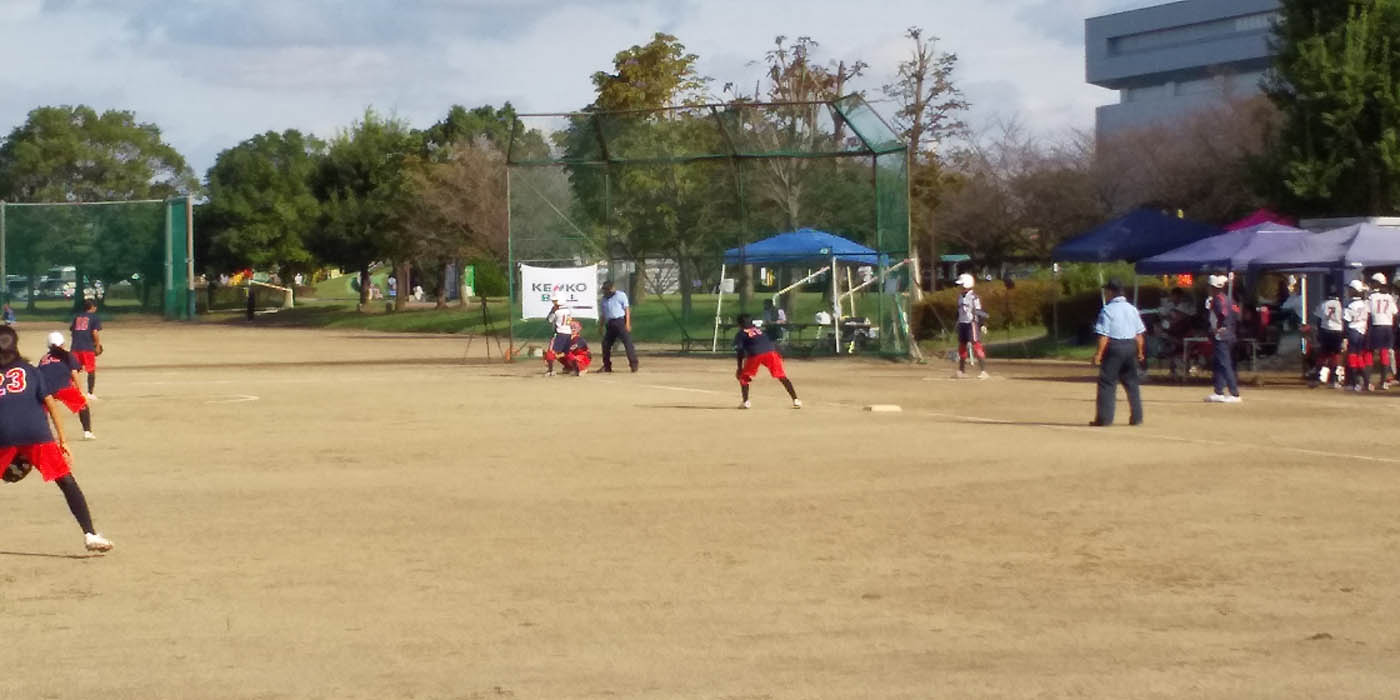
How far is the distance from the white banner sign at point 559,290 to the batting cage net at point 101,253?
1002 inches

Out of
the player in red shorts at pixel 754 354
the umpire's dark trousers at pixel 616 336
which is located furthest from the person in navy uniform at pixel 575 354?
the player in red shorts at pixel 754 354

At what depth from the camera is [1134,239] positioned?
29.7 m

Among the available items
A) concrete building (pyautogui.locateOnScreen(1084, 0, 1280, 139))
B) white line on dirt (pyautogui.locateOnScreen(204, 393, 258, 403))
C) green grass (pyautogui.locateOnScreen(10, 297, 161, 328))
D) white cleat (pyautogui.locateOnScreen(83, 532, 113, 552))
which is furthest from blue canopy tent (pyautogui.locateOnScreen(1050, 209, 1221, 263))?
concrete building (pyautogui.locateOnScreen(1084, 0, 1280, 139))

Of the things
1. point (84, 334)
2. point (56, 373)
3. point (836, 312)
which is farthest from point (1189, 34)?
point (56, 373)

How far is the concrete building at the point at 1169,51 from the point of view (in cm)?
8781

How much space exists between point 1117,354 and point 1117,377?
41 centimetres

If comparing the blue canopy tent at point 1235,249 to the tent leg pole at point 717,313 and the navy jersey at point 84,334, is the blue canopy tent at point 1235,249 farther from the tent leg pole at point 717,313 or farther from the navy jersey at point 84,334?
the navy jersey at point 84,334

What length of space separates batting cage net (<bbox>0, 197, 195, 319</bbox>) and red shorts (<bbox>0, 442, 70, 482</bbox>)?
4661 centimetres

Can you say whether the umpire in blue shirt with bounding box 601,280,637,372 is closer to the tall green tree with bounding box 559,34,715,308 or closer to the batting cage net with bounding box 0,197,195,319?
the tall green tree with bounding box 559,34,715,308

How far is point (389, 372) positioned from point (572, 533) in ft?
66.2

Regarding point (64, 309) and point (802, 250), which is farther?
point (64, 309)

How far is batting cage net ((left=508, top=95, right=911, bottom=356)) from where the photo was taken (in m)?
33.7

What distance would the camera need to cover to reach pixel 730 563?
412 inches

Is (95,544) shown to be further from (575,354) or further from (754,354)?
(575,354)
